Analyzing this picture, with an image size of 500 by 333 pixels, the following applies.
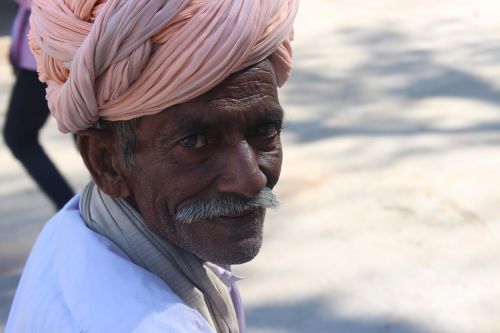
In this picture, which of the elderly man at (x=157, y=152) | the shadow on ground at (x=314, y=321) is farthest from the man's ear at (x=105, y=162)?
the shadow on ground at (x=314, y=321)

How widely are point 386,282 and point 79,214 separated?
2201 mm

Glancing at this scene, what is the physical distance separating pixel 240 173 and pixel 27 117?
2371 millimetres

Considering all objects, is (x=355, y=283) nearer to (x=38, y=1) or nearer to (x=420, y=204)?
(x=420, y=204)

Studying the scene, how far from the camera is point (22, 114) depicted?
393 centimetres

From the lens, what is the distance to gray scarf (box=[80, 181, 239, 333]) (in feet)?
6.00

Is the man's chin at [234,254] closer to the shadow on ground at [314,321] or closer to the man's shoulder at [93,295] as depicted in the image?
the man's shoulder at [93,295]

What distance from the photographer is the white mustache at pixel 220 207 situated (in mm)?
1787

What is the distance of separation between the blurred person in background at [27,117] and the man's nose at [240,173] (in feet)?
6.98

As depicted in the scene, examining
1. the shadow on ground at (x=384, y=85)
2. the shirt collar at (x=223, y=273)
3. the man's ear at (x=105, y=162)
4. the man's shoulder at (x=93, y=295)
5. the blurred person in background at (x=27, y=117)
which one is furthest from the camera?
the shadow on ground at (x=384, y=85)

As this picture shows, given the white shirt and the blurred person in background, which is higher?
the white shirt

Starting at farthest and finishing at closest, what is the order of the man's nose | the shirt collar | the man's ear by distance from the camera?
the shirt collar < the man's ear < the man's nose

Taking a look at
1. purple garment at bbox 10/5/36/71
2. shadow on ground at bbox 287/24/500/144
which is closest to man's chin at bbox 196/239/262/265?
purple garment at bbox 10/5/36/71

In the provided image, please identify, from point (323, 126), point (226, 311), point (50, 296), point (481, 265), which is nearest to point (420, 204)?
point (481, 265)

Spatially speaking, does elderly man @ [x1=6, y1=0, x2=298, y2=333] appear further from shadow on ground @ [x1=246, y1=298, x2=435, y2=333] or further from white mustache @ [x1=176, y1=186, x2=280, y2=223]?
shadow on ground @ [x1=246, y1=298, x2=435, y2=333]
